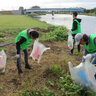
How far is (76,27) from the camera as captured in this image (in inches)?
165

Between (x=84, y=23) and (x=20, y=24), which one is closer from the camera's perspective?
(x=20, y=24)

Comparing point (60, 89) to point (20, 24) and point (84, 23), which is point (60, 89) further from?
point (84, 23)

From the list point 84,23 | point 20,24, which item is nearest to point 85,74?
point 20,24

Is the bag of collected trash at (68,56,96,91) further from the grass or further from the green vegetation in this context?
the grass

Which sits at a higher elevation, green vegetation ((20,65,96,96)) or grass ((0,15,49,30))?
grass ((0,15,49,30))

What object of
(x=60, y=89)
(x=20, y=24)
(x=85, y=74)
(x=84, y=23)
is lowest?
(x=60, y=89)

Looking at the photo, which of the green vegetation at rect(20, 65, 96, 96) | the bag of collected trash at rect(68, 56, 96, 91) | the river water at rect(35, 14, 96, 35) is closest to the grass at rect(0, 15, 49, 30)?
the river water at rect(35, 14, 96, 35)

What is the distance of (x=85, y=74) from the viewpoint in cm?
211

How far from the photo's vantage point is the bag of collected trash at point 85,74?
2027 millimetres

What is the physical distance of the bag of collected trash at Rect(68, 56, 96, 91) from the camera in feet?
6.65

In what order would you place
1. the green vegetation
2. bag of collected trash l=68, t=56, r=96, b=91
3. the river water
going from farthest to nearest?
the river water
the green vegetation
bag of collected trash l=68, t=56, r=96, b=91

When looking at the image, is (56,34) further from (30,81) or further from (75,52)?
(30,81)

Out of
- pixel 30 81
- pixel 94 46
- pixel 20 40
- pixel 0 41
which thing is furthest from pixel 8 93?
pixel 0 41

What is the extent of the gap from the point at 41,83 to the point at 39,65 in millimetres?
876
